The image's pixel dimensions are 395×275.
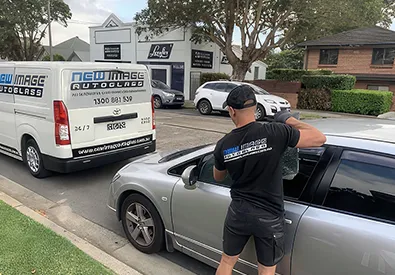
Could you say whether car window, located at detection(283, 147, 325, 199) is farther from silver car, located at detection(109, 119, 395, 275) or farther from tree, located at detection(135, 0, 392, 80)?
tree, located at detection(135, 0, 392, 80)

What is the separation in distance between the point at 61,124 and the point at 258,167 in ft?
12.2

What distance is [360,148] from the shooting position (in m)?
2.24

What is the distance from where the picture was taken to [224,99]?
14.3 meters

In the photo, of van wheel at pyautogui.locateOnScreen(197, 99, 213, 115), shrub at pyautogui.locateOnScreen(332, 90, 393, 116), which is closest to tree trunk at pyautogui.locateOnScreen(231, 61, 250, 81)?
van wheel at pyautogui.locateOnScreen(197, 99, 213, 115)

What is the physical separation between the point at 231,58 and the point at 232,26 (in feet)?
5.74

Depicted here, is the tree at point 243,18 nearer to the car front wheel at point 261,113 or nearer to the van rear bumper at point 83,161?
the car front wheel at point 261,113

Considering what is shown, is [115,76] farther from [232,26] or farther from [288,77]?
[288,77]

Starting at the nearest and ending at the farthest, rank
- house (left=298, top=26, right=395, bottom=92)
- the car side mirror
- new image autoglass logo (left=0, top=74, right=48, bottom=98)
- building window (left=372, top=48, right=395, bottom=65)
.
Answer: the car side mirror, new image autoglass logo (left=0, top=74, right=48, bottom=98), house (left=298, top=26, right=395, bottom=92), building window (left=372, top=48, right=395, bottom=65)

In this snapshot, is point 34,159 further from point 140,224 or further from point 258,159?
point 258,159

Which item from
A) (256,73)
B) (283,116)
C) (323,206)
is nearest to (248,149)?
(283,116)

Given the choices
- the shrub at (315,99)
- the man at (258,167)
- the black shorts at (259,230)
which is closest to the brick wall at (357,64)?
the shrub at (315,99)

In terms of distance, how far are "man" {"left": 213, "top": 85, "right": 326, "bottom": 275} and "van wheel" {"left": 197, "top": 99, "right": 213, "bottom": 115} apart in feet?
42.7

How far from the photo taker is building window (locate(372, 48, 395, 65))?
22859mm

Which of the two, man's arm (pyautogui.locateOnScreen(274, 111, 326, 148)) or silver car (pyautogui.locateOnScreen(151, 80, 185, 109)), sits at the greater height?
man's arm (pyautogui.locateOnScreen(274, 111, 326, 148))
